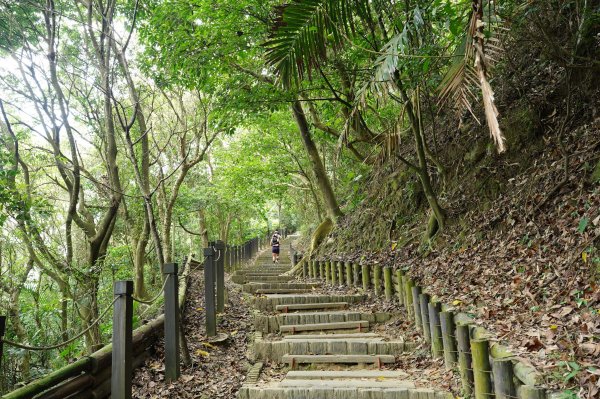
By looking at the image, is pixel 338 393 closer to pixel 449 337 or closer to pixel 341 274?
pixel 449 337

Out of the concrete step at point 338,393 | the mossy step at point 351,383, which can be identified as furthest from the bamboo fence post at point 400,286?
the concrete step at point 338,393

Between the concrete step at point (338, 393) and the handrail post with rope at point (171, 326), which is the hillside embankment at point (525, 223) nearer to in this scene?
the concrete step at point (338, 393)

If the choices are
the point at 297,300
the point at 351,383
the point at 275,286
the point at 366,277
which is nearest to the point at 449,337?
the point at 351,383

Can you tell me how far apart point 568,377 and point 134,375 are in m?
4.12

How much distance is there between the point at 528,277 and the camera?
4.27 meters

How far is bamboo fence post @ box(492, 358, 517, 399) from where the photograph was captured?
3.03 m

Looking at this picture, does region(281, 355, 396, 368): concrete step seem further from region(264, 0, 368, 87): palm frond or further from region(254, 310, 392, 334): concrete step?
region(264, 0, 368, 87): palm frond

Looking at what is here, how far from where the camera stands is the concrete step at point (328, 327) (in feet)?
20.7

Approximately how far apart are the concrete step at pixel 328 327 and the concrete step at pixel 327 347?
2.30ft

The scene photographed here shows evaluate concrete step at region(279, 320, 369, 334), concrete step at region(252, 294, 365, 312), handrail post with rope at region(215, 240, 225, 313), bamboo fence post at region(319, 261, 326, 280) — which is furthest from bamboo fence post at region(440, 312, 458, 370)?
bamboo fence post at region(319, 261, 326, 280)

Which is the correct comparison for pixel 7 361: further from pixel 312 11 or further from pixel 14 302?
pixel 312 11

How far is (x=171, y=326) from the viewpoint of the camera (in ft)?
15.5

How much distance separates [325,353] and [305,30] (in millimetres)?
4149

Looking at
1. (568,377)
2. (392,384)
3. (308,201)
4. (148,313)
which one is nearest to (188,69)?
(148,313)
